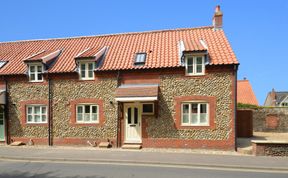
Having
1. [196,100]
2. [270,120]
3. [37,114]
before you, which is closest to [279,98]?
[270,120]

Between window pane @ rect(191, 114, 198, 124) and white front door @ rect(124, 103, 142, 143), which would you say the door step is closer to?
white front door @ rect(124, 103, 142, 143)

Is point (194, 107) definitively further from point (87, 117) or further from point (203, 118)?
point (87, 117)

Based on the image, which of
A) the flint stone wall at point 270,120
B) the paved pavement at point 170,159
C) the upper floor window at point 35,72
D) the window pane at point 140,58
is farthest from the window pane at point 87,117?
the flint stone wall at point 270,120

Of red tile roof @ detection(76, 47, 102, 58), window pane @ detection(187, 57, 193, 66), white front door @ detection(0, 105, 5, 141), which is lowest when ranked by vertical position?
white front door @ detection(0, 105, 5, 141)

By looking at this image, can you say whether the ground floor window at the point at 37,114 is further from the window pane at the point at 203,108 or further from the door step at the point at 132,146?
the window pane at the point at 203,108

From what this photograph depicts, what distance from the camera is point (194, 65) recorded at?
51.1ft

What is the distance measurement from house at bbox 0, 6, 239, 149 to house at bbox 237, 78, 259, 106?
20.0m

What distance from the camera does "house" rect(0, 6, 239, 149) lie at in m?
15.1

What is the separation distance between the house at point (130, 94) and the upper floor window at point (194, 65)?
0.06 m

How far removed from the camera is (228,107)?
588 inches

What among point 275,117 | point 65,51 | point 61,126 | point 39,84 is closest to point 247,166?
point 61,126

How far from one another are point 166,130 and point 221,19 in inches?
385

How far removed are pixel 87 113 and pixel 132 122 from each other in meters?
3.23

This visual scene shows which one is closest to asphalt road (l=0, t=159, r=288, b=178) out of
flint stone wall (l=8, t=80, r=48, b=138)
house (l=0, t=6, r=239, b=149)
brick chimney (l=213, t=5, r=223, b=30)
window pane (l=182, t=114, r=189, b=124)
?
house (l=0, t=6, r=239, b=149)
